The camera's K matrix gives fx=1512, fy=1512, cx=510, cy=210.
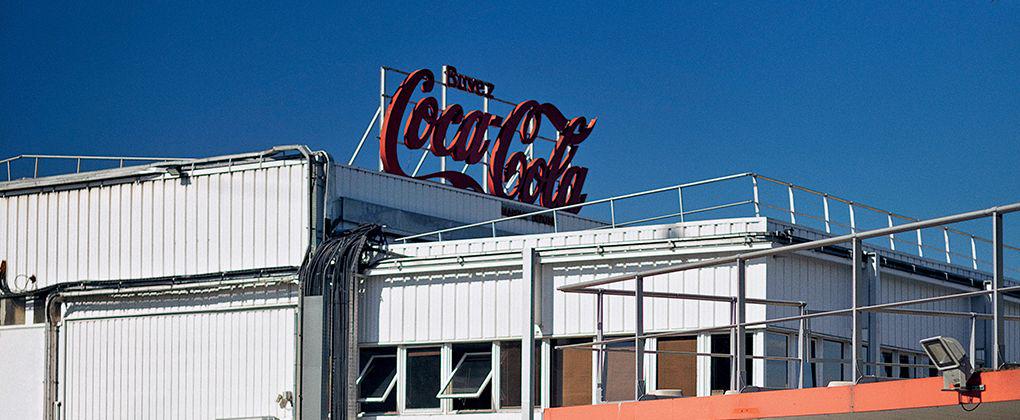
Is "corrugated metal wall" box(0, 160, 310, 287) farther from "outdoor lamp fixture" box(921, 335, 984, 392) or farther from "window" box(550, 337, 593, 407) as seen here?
"outdoor lamp fixture" box(921, 335, 984, 392)

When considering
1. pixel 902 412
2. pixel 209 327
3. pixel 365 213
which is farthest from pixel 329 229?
pixel 902 412

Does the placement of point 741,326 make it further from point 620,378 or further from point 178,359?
point 178,359

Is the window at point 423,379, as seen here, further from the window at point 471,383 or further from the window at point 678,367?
the window at point 678,367

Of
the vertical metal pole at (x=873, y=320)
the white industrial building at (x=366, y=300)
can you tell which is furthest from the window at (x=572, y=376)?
the vertical metal pole at (x=873, y=320)

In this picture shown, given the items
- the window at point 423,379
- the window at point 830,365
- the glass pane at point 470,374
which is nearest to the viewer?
the window at point 830,365

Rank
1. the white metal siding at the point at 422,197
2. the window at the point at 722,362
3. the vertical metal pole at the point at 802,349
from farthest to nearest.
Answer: the white metal siding at the point at 422,197
the window at the point at 722,362
the vertical metal pole at the point at 802,349

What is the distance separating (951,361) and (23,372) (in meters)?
22.7

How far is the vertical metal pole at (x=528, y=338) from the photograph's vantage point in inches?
966

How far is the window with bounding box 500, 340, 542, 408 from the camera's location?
25938mm

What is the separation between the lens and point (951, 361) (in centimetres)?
1321

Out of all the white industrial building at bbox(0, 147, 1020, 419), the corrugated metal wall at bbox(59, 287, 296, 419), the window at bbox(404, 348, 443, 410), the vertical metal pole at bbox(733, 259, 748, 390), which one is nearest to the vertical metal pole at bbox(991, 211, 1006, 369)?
the vertical metal pole at bbox(733, 259, 748, 390)

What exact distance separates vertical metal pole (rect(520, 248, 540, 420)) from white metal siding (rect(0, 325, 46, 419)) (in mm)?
11061

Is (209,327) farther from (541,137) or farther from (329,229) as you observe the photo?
(541,137)

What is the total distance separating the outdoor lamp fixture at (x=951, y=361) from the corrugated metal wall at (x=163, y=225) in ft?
55.3
